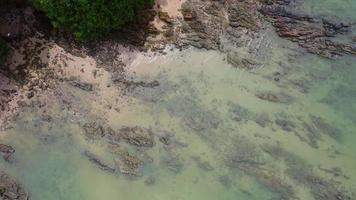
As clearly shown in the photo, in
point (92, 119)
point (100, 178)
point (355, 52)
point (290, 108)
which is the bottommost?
point (100, 178)

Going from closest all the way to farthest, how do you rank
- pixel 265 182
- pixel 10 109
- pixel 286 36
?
1. pixel 265 182
2. pixel 10 109
3. pixel 286 36

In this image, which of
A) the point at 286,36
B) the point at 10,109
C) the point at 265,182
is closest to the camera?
the point at 265,182

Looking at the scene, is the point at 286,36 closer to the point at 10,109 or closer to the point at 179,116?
the point at 179,116

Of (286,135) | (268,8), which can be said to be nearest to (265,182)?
(286,135)

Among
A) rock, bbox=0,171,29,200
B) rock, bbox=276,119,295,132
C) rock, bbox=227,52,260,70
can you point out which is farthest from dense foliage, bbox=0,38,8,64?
rock, bbox=276,119,295,132

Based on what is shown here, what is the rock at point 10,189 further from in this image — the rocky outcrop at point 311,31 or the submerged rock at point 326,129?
the rocky outcrop at point 311,31

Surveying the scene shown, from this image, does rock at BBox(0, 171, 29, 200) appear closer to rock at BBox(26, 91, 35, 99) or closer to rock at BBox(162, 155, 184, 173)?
rock at BBox(26, 91, 35, 99)
